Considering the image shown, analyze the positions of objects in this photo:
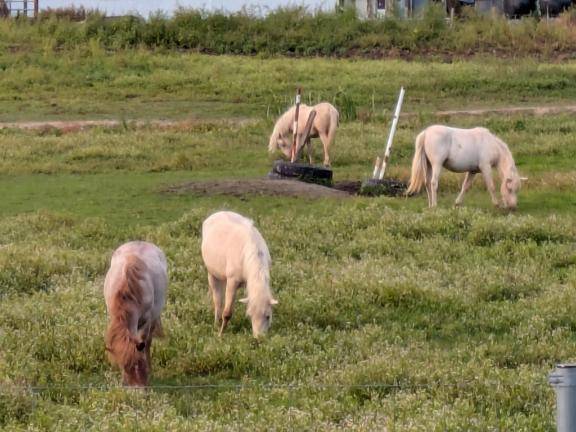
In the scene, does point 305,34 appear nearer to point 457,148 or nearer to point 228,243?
point 457,148

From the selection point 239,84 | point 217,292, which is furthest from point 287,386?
point 239,84

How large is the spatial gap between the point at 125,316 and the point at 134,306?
18 cm

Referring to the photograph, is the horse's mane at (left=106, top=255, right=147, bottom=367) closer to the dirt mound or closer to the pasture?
the pasture

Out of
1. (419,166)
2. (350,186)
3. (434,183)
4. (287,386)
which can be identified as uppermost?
(419,166)

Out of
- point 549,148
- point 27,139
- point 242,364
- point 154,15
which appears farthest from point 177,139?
point 154,15

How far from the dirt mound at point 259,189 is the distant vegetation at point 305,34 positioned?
21.1m

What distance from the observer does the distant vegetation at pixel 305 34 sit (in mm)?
40812

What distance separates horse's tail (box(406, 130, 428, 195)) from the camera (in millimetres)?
18125

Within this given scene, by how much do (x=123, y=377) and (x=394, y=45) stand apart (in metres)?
33.3

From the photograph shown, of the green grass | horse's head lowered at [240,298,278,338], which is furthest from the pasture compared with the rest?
the green grass

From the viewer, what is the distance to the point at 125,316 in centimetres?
937

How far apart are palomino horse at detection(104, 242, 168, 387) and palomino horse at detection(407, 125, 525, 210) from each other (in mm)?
8189

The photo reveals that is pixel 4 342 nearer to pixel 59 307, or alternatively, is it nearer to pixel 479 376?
pixel 59 307

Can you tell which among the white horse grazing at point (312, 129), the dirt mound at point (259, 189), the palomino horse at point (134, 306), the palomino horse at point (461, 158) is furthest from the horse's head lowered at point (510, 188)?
the palomino horse at point (134, 306)
